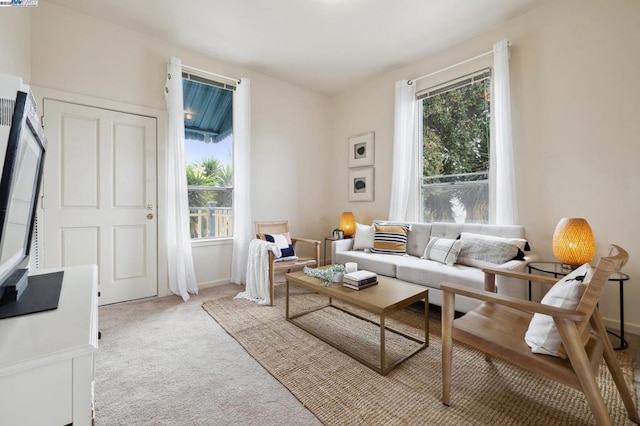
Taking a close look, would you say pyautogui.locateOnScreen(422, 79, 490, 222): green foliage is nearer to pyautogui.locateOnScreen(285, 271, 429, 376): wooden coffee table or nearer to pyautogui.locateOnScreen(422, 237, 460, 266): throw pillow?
pyautogui.locateOnScreen(422, 237, 460, 266): throw pillow

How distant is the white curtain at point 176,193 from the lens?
3188 mm

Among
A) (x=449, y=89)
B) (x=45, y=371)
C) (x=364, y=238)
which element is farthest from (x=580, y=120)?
(x=45, y=371)

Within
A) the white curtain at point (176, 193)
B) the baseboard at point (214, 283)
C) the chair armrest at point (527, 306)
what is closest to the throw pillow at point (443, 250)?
the chair armrest at point (527, 306)

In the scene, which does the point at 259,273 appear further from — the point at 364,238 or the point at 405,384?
the point at 405,384

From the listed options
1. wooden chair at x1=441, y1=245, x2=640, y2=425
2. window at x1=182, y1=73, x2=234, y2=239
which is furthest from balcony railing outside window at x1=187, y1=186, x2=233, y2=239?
wooden chair at x1=441, y1=245, x2=640, y2=425

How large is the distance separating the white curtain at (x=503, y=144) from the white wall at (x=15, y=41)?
13.2 ft

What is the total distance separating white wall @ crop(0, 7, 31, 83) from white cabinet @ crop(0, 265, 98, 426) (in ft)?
6.42

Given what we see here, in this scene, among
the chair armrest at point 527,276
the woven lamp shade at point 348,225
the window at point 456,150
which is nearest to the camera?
the chair armrest at point 527,276

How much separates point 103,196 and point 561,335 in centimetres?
375

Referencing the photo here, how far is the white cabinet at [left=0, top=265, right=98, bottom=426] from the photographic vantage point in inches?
25.6

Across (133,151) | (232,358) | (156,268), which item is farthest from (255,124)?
(232,358)

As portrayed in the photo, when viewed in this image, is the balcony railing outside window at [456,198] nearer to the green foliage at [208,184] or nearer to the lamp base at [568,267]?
the lamp base at [568,267]

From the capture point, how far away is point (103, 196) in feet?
9.55

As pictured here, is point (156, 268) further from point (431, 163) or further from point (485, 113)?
point (485, 113)
